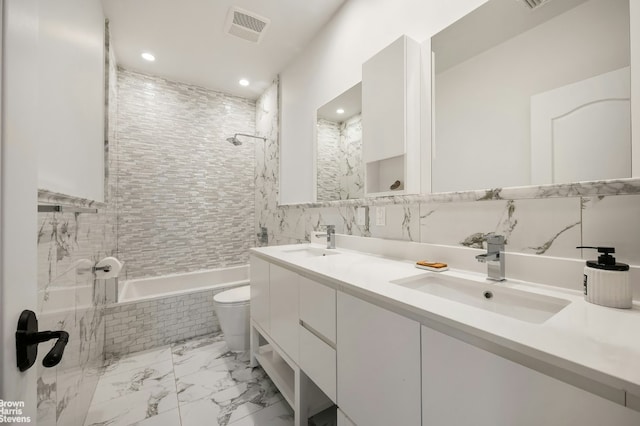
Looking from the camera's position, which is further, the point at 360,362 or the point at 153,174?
the point at 153,174

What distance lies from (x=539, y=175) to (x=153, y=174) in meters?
3.28

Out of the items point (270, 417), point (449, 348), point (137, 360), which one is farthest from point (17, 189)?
point (137, 360)

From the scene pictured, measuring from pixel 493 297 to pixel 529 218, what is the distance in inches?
13.0

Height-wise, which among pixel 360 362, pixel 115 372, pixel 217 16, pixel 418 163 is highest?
pixel 217 16

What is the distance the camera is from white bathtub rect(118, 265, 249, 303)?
2.52m

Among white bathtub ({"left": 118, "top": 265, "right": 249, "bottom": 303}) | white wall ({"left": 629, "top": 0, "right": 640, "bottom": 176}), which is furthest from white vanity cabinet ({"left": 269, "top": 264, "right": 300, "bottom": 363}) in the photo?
white bathtub ({"left": 118, "top": 265, "right": 249, "bottom": 303})

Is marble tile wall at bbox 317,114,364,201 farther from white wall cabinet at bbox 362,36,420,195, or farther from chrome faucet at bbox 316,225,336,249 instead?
chrome faucet at bbox 316,225,336,249

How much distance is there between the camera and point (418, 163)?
4.38 feet

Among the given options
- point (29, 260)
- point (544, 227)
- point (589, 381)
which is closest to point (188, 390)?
point (29, 260)

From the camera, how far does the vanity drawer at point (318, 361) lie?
0.99 metres

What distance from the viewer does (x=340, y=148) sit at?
1.91 metres

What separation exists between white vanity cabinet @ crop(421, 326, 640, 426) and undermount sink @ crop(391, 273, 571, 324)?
0.35 meters

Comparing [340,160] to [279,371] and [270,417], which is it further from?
[270,417]

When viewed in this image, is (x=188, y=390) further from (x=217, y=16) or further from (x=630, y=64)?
(x=217, y=16)
